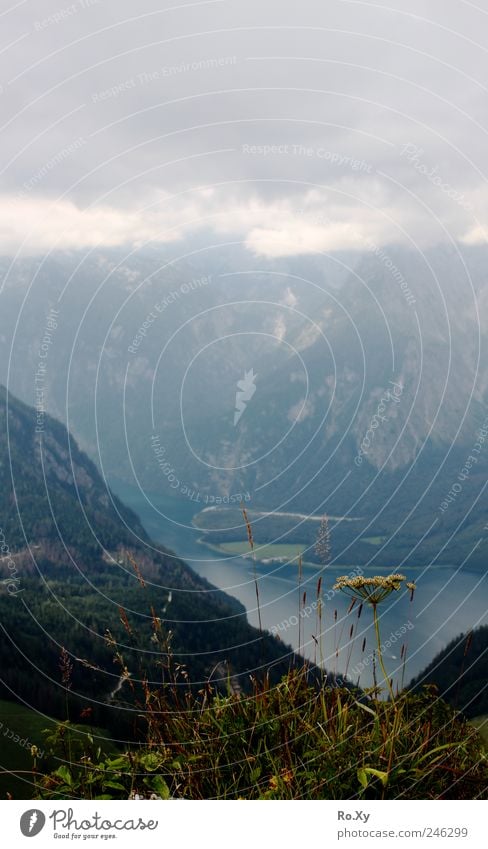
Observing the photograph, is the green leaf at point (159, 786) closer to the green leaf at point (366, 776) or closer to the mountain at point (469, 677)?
the green leaf at point (366, 776)

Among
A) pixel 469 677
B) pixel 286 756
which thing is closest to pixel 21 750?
pixel 286 756

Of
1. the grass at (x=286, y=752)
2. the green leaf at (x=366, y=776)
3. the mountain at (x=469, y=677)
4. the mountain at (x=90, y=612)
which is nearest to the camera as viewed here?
the green leaf at (x=366, y=776)

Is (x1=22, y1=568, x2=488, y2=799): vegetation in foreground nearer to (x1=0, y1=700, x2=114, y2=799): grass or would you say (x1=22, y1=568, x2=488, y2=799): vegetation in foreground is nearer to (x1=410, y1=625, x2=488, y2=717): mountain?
(x1=0, y1=700, x2=114, y2=799): grass

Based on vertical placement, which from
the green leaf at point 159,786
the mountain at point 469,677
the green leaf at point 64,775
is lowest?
the green leaf at point 159,786

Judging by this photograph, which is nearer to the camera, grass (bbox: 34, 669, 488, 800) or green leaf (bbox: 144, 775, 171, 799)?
grass (bbox: 34, 669, 488, 800)

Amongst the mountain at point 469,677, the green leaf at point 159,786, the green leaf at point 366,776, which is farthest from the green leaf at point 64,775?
the mountain at point 469,677

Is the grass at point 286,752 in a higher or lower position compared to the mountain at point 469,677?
lower

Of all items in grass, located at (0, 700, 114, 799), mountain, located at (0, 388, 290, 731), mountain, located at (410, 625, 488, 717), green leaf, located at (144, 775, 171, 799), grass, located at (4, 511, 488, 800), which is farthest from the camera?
mountain, located at (410, 625, 488, 717)

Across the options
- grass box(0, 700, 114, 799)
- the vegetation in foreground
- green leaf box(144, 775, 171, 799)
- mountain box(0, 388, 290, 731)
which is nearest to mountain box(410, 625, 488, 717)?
mountain box(0, 388, 290, 731)
